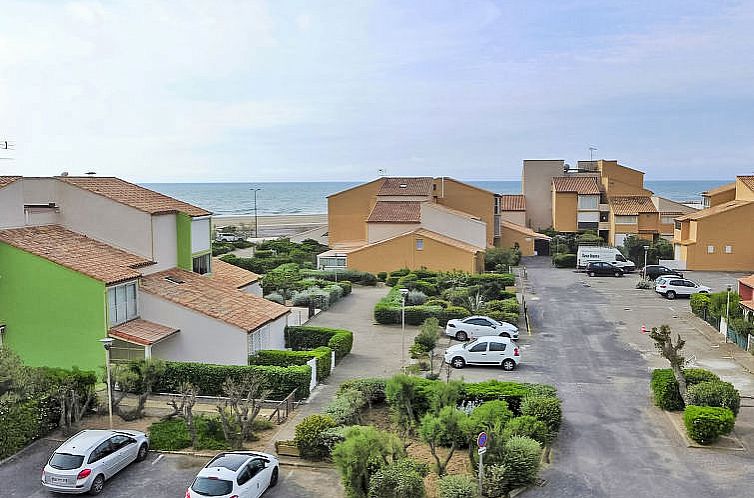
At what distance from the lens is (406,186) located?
64.6 m

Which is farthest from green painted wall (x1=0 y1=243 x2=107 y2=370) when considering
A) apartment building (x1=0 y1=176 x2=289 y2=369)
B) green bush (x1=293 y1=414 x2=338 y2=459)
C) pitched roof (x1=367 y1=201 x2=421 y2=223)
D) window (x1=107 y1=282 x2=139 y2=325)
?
pitched roof (x1=367 y1=201 x2=421 y2=223)

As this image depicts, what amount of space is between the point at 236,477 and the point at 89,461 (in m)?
3.87

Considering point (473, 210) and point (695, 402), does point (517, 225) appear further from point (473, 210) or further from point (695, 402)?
point (695, 402)

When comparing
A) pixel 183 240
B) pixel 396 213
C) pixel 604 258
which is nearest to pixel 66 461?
pixel 183 240

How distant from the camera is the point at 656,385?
23344 mm

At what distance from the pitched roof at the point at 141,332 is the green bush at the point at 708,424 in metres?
17.5

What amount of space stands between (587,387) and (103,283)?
17816mm

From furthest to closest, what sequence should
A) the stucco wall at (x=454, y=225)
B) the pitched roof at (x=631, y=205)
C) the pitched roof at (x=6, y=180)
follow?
the pitched roof at (x=631, y=205)
the stucco wall at (x=454, y=225)
the pitched roof at (x=6, y=180)

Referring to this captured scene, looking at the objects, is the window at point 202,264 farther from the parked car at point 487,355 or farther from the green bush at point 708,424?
the green bush at point 708,424

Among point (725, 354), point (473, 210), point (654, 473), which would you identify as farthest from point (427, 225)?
point (654, 473)

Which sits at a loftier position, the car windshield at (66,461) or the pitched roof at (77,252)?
the pitched roof at (77,252)

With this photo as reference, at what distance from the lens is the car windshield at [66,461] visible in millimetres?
16578

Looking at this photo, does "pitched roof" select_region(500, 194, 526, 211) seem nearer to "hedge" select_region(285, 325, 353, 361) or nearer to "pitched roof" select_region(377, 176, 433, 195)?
"pitched roof" select_region(377, 176, 433, 195)

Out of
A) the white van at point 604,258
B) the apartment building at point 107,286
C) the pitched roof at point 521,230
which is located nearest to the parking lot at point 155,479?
the apartment building at point 107,286
